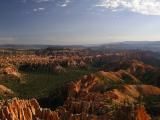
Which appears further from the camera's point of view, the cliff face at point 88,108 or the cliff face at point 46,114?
the cliff face at point 88,108

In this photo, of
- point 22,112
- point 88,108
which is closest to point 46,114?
point 22,112

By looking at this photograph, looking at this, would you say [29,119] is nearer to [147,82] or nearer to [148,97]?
[148,97]

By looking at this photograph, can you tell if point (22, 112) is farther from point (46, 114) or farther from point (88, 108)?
point (88, 108)

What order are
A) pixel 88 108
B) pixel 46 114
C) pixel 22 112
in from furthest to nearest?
pixel 88 108 → pixel 22 112 → pixel 46 114

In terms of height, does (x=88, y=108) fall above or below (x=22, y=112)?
below

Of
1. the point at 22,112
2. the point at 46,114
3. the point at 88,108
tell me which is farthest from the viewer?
the point at 88,108

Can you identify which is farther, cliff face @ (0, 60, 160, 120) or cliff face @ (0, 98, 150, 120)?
cliff face @ (0, 60, 160, 120)

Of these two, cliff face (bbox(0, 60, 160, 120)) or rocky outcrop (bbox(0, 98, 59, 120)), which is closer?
rocky outcrop (bbox(0, 98, 59, 120))

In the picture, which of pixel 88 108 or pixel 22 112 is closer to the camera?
pixel 22 112

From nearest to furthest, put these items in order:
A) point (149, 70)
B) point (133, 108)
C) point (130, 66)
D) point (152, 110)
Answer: point (133, 108) → point (152, 110) → point (149, 70) → point (130, 66)

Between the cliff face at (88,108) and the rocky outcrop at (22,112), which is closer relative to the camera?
the rocky outcrop at (22,112)

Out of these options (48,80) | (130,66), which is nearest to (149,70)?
(130,66)
